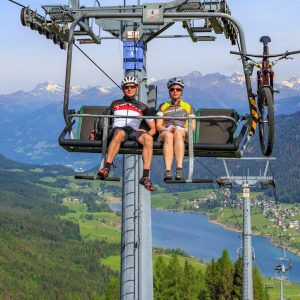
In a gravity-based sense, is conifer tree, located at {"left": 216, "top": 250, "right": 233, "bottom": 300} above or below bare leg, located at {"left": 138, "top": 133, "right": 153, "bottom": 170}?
below

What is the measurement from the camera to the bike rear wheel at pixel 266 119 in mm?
7039

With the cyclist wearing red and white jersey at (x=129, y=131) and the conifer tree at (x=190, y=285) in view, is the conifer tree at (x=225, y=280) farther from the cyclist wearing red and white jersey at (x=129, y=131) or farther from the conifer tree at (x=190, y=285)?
the cyclist wearing red and white jersey at (x=129, y=131)

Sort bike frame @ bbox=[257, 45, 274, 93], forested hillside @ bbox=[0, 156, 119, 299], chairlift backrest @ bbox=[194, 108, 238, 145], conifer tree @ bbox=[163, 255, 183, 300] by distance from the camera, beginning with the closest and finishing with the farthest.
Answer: bike frame @ bbox=[257, 45, 274, 93] < chairlift backrest @ bbox=[194, 108, 238, 145] < conifer tree @ bbox=[163, 255, 183, 300] < forested hillside @ bbox=[0, 156, 119, 299]

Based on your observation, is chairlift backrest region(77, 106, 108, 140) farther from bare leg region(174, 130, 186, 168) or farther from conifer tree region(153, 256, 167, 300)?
conifer tree region(153, 256, 167, 300)

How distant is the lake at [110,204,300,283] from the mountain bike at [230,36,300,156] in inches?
4554

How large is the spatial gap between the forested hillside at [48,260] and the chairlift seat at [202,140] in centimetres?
10064

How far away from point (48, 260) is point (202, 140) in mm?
146545

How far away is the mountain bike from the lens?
23.2 feet

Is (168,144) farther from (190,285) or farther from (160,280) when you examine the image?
(190,285)

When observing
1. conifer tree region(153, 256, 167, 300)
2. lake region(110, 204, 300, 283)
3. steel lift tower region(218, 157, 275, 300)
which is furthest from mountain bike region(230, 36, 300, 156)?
lake region(110, 204, 300, 283)

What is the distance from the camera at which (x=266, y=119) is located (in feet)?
24.7

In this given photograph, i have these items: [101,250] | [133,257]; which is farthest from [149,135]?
[101,250]

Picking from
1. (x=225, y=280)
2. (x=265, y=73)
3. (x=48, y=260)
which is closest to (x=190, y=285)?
(x=225, y=280)

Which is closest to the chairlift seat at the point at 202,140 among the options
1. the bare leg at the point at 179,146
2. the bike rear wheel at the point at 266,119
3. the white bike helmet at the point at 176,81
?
the bare leg at the point at 179,146
